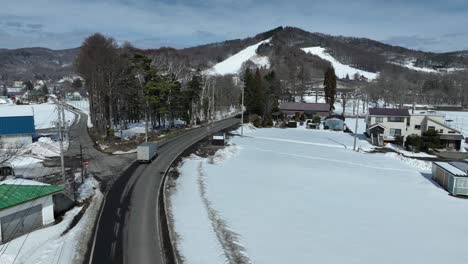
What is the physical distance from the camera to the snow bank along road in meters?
15.7

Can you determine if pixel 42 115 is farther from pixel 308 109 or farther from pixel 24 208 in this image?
pixel 24 208

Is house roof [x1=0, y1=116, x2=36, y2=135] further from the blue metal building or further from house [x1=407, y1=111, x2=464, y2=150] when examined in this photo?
house [x1=407, y1=111, x2=464, y2=150]

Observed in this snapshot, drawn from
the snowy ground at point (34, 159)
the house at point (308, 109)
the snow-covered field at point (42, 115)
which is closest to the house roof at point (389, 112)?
the house at point (308, 109)

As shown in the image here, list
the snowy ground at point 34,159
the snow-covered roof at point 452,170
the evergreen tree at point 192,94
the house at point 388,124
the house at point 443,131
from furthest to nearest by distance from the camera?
the evergreen tree at point 192,94, the house at point 388,124, the house at point 443,131, the snow-covered roof at point 452,170, the snowy ground at point 34,159

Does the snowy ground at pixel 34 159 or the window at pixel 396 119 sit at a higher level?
the window at pixel 396 119

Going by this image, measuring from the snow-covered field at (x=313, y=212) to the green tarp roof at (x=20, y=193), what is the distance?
7582mm

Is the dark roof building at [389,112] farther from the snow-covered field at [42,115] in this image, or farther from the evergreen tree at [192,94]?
the snow-covered field at [42,115]

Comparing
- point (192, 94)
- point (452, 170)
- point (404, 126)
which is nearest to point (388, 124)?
point (404, 126)

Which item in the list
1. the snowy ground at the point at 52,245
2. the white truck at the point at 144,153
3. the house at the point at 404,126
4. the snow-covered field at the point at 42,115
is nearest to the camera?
the snowy ground at the point at 52,245

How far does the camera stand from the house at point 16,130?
39469mm

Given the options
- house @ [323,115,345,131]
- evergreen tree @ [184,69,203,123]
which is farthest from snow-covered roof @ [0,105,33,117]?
house @ [323,115,345,131]

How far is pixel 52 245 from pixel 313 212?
1563 cm

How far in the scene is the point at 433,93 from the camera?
5802 inches

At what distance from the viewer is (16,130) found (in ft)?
131
